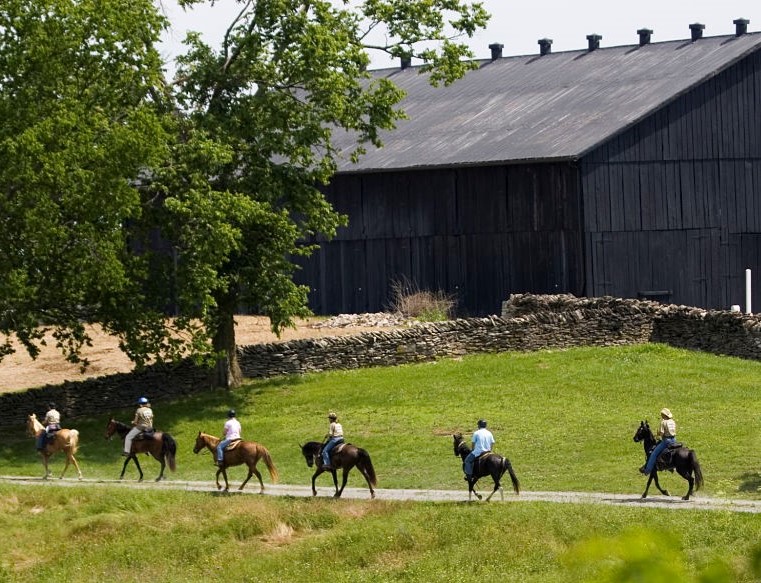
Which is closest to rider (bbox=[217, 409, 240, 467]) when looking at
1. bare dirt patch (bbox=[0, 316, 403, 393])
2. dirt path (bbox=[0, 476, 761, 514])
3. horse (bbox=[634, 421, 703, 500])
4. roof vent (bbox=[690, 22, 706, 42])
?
dirt path (bbox=[0, 476, 761, 514])

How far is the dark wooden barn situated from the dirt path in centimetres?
2473

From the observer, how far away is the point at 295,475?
102 ft

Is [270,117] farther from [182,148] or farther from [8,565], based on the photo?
[8,565]

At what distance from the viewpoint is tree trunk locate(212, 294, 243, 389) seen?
42500 millimetres

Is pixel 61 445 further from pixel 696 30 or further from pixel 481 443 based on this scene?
pixel 696 30

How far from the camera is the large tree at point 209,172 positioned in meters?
36.7

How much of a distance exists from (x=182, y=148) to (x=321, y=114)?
4.38 metres

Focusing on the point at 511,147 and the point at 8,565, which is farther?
the point at 511,147

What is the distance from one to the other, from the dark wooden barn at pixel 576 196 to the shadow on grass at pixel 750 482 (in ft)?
82.1

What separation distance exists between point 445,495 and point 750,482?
18.7 ft

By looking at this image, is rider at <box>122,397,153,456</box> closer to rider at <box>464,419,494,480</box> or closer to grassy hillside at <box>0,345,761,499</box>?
Result: grassy hillside at <box>0,345,761,499</box>

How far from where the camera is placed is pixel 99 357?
50.7 m

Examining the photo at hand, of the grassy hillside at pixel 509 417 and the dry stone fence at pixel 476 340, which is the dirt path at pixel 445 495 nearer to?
the grassy hillside at pixel 509 417

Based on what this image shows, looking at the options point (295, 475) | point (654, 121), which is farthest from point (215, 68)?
point (654, 121)
